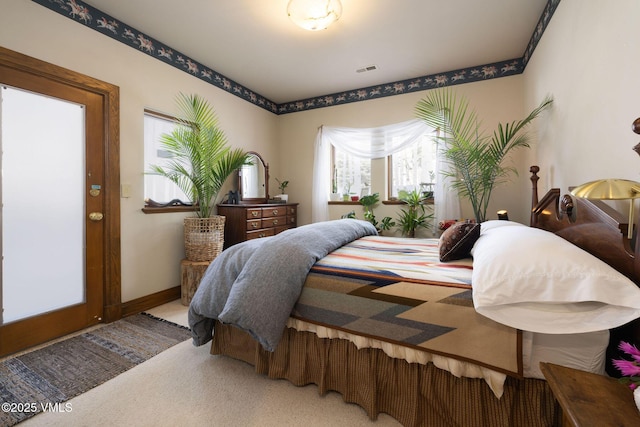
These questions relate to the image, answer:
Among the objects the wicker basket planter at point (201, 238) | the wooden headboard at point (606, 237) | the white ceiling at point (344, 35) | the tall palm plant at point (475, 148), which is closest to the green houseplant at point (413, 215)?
the tall palm plant at point (475, 148)

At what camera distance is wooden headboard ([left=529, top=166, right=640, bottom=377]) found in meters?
0.90


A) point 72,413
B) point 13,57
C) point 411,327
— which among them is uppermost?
point 13,57

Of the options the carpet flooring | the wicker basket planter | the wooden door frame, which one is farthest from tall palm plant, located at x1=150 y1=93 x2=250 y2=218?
the carpet flooring

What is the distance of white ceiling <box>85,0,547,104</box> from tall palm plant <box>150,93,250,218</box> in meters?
0.66

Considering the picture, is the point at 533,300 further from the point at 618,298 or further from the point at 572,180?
the point at 572,180

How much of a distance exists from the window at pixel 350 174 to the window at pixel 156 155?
232cm

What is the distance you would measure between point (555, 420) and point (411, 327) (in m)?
0.59

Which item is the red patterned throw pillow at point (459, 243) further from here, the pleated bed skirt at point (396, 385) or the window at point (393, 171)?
the window at point (393, 171)

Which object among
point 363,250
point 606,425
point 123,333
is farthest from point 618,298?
point 123,333

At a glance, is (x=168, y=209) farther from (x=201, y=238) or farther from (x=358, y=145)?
(x=358, y=145)

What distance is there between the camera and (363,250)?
1.88 meters

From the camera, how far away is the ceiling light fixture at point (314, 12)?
201 centimetres

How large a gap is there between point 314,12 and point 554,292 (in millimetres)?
2348

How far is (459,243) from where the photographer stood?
60.8 inches
